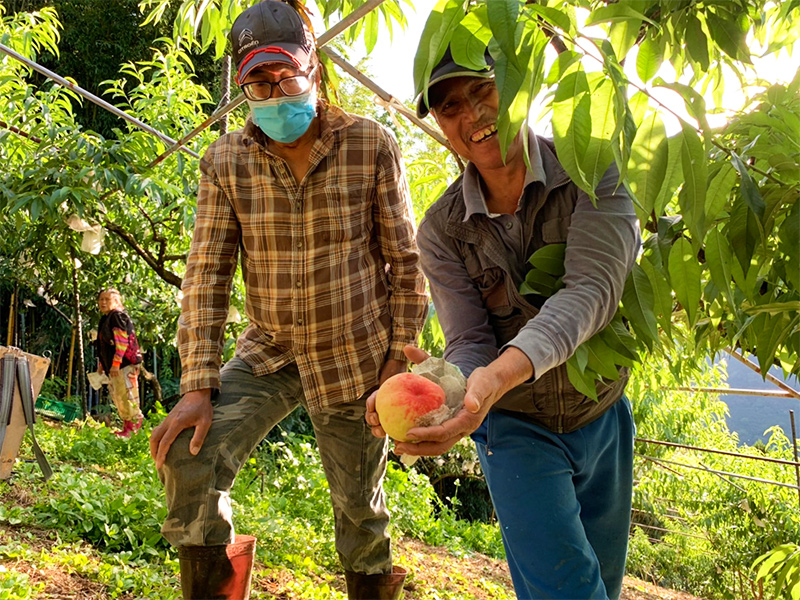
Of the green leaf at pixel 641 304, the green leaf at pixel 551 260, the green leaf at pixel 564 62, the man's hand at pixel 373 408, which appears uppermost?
the green leaf at pixel 564 62

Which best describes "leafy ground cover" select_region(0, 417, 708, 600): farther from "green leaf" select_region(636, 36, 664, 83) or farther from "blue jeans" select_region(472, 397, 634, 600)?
"green leaf" select_region(636, 36, 664, 83)

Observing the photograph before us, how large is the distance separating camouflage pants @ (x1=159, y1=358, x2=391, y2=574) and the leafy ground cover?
87cm

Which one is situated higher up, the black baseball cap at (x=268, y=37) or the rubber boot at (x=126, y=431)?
the black baseball cap at (x=268, y=37)

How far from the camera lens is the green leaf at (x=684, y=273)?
1144mm

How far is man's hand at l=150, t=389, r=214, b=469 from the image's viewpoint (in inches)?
71.0

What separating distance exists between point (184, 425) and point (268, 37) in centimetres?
94

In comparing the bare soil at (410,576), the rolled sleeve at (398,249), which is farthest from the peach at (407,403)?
the bare soil at (410,576)

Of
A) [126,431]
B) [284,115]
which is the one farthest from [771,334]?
[126,431]

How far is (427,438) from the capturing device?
4.10ft

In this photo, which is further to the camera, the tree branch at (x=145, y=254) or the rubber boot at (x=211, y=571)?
the tree branch at (x=145, y=254)

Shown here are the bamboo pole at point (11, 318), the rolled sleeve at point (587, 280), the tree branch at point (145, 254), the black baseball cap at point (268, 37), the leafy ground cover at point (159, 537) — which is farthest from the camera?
the bamboo pole at point (11, 318)

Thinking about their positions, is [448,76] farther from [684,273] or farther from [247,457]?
[247,457]

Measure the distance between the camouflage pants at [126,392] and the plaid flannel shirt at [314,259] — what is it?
5.48m

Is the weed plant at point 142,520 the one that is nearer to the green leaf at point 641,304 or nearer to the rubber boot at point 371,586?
the rubber boot at point 371,586
